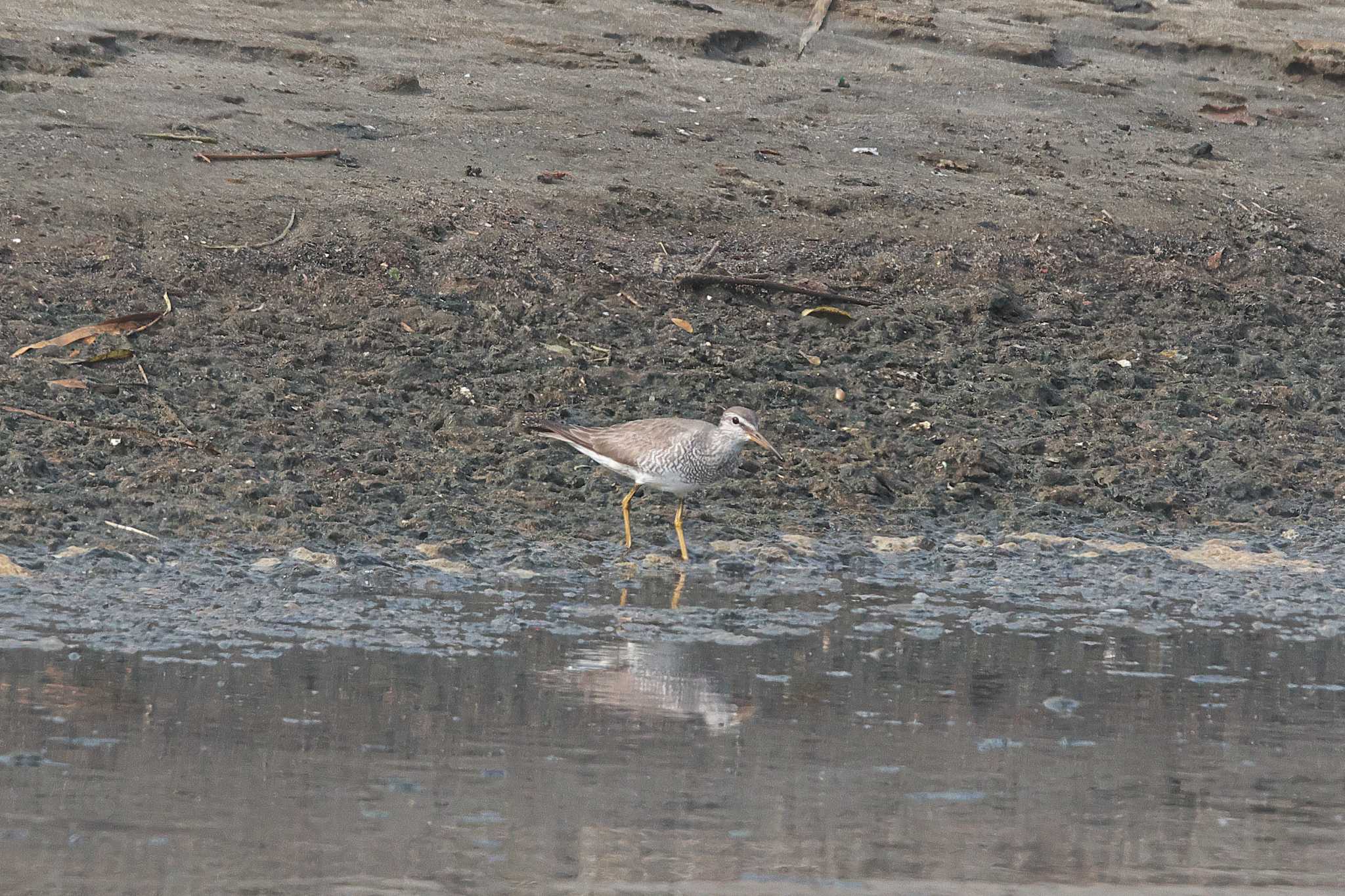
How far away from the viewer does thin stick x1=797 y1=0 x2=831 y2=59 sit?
14781mm

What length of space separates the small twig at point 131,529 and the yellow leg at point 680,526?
7.28 ft

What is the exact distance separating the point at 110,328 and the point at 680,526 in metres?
3.22

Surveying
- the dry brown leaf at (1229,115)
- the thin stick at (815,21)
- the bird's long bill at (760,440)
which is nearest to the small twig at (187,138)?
the bird's long bill at (760,440)

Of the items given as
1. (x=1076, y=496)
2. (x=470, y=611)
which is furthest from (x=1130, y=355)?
(x=470, y=611)

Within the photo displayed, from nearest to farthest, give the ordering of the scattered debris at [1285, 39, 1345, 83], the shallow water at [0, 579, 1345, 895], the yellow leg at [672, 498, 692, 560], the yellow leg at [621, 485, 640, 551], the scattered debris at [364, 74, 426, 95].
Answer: the shallow water at [0, 579, 1345, 895]
the yellow leg at [672, 498, 692, 560]
the yellow leg at [621, 485, 640, 551]
the scattered debris at [364, 74, 426, 95]
the scattered debris at [1285, 39, 1345, 83]

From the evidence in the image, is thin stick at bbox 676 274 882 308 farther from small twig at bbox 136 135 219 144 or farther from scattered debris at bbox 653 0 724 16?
scattered debris at bbox 653 0 724 16

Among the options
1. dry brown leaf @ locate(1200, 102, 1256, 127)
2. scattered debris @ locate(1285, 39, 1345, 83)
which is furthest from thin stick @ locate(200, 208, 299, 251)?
scattered debris @ locate(1285, 39, 1345, 83)

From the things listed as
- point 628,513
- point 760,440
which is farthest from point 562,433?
point 760,440

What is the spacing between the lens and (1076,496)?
8617 mm

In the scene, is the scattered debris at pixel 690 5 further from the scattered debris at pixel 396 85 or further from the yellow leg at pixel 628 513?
the yellow leg at pixel 628 513

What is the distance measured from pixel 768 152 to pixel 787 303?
2387 mm

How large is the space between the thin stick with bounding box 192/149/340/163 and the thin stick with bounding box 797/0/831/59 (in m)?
4.80

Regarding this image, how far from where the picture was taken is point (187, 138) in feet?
36.7

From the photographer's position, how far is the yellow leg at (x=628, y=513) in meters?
7.89
